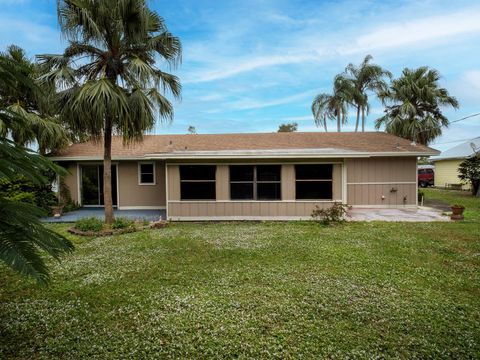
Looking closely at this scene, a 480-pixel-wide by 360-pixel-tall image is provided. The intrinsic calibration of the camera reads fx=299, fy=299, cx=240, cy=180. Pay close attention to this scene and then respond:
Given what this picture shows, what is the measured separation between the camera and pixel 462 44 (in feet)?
44.0

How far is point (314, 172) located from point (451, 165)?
22061mm

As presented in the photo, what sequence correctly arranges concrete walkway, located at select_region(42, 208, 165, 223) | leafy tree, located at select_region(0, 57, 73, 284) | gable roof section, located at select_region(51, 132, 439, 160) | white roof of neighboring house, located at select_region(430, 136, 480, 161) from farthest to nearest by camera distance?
1. white roof of neighboring house, located at select_region(430, 136, 480, 161)
2. gable roof section, located at select_region(51, 132, 439, 160)
3. concrete walkway, located at select_region(42, 208, 165, 223)
4. leafy tree, located at select_region(0, 57, 73, 284)

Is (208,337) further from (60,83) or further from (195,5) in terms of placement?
(195,5)

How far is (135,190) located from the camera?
1388 centimetres

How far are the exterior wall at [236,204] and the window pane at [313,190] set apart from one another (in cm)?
18

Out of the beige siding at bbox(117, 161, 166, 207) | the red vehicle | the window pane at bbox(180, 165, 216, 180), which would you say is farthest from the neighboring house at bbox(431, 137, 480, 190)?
the beige siding at bbox(117, 161, 166, 207)

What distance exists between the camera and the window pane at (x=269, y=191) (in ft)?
36.5

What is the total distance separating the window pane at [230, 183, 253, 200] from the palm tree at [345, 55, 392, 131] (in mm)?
14531

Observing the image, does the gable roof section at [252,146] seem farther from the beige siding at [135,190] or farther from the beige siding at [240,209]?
the beige siding at [240,209]

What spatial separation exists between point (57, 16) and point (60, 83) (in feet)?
5.99

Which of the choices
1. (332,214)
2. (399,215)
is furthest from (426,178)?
(332,214)

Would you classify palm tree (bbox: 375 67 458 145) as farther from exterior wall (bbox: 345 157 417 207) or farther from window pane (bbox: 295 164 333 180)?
window pane (bbox: 295 164 333 180)

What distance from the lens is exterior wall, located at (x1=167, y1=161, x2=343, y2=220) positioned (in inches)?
432

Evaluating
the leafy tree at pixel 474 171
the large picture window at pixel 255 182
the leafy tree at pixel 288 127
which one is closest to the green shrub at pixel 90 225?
the large picture window at pixel 255 182
